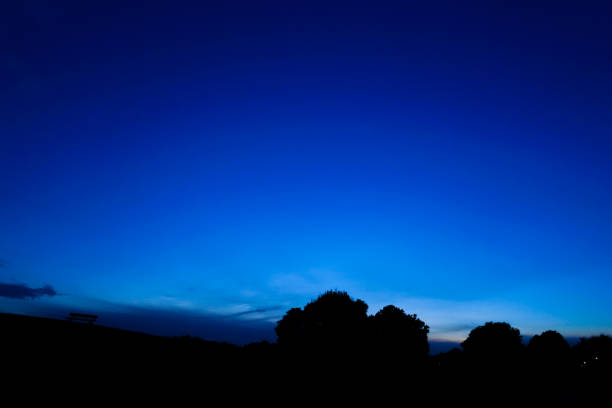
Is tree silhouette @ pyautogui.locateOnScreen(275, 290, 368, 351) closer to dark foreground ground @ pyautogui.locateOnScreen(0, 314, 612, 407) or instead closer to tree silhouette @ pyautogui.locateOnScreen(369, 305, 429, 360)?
tree silhouette @ pyautogui.locateOnScreen(369, 305, 429, 360)

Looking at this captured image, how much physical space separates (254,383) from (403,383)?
1188 cm

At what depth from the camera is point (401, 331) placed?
56688 mm

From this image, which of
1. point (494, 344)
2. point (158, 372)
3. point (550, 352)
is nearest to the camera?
point (158, 372)

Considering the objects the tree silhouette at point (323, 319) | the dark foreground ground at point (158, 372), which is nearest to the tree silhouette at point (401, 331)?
the tree silhouette at point (323, 319)

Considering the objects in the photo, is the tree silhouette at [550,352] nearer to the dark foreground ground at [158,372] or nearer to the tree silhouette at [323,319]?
the tree silhouette at [323,319]

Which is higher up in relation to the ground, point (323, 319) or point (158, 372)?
point (323, 319)

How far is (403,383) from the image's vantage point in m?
20.8

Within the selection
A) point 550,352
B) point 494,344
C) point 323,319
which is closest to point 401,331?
point 323,319

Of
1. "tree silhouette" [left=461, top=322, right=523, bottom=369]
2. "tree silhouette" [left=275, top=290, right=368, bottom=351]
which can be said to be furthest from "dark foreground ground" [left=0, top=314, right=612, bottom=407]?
"tree silhouette" [left=461, top=322, right=523, bottom=369]

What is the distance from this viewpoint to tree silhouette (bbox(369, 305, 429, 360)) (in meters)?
54.5

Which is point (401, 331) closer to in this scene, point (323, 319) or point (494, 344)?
point (323, 319)

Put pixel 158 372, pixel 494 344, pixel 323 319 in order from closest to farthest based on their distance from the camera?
pixel 158 372
pixel 323 319
pixel 494 344

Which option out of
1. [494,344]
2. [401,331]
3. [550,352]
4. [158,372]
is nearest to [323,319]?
[401,331]

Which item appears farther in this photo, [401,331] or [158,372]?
[401,331]
